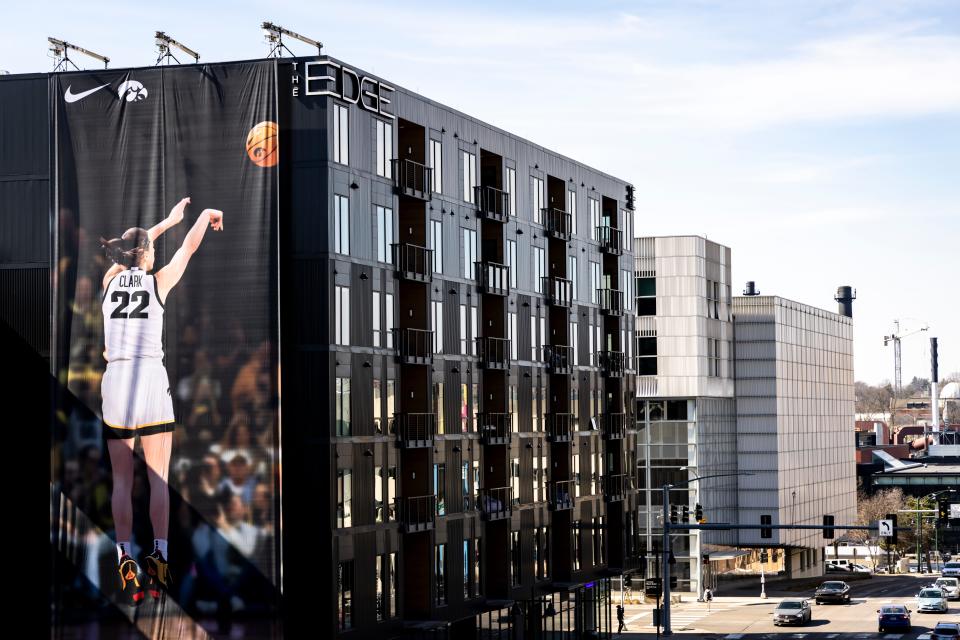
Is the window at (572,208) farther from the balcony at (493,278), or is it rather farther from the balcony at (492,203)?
the balcony at (493,278)

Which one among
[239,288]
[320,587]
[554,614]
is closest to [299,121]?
[239,288]

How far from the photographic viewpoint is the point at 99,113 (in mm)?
56875

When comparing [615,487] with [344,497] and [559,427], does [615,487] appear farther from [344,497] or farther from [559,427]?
[344,497]

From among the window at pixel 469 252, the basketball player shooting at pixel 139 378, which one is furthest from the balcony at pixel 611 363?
the basketball player shooting at pixel 139 378

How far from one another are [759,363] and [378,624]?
82618mm

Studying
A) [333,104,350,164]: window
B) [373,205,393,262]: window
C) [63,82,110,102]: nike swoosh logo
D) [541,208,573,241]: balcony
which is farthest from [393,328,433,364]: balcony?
[541,208,573,241]: balcony

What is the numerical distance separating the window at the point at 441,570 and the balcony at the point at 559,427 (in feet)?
50.2

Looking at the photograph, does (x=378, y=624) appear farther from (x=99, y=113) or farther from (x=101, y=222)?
(x=99, y=113)

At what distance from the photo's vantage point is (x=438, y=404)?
6462 cm

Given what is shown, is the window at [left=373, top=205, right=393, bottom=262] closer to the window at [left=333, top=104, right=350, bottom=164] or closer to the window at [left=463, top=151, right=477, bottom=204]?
the window at [left=333, top=104, right=350, bottom=164]

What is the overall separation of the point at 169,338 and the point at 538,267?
26414 millimetres

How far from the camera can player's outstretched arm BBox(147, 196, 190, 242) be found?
5578 cm

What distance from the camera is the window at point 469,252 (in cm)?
6806

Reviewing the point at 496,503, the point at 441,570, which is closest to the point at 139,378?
the point at 441,570
